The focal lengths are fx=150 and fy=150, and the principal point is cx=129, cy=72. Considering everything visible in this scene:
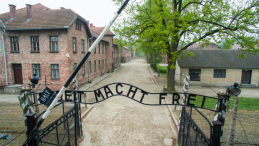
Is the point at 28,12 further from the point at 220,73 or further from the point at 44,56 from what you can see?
the point at 220,73

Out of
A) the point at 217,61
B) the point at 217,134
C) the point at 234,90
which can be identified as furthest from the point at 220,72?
the point at 217,134

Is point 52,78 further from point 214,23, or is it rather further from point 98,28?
point 98,28

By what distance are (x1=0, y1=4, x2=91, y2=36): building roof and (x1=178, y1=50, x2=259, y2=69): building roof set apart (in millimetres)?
14871

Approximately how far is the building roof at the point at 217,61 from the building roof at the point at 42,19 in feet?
48.8

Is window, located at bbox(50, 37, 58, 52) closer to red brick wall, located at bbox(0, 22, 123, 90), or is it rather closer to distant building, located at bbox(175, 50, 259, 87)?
red brick wall, located at bbox(0, 22, 123, 90)

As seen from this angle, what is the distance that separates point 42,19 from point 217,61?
22.8m

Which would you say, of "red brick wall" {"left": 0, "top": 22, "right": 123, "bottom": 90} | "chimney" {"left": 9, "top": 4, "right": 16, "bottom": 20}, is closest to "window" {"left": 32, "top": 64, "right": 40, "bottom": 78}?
"red brick wall" {"left": 0, "top": 22, "right": 123, "bottom": 90}

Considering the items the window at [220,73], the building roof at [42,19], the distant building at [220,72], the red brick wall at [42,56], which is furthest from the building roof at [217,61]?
the building roof at [42,19]

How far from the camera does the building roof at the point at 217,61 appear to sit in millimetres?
20234

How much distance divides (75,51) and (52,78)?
3.84 m

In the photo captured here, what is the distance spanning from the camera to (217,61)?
69.1ft

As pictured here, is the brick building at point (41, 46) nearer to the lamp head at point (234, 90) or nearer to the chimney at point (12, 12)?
the chimney at point (12, 12)

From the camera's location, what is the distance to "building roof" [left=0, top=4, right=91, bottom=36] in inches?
603

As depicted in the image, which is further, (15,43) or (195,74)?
(195,74)
